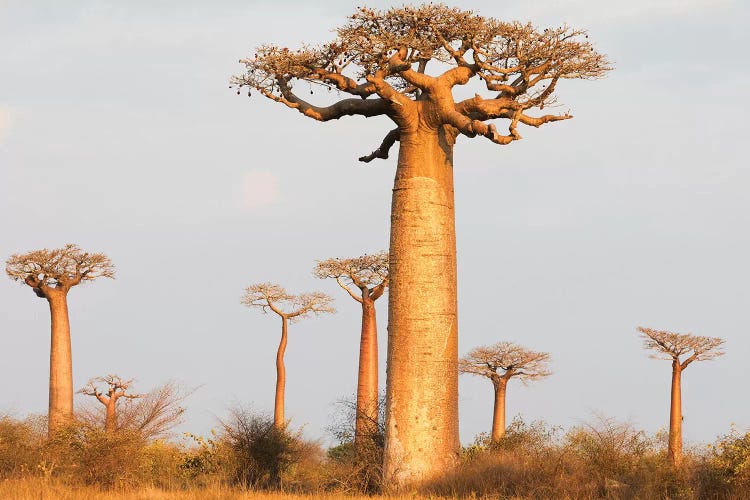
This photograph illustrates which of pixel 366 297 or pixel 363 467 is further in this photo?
pixel 366 297

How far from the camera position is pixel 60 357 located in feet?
72.4

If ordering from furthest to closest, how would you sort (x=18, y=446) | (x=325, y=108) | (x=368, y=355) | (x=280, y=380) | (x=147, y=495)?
(x=280, y=380) → (x=368, y=355) → (x=18, y=446) → (x=325, y=108) → (x=147, y=495)

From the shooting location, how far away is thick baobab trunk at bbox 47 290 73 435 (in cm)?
2175

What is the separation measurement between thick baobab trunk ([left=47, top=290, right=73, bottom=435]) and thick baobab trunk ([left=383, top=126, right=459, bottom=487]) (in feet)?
39.2

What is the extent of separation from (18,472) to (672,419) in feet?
52.1

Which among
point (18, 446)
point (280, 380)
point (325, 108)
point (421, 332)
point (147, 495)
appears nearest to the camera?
point (147, 495)

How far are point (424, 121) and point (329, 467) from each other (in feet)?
15.0

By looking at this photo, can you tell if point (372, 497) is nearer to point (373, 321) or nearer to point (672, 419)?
point (373, 321)

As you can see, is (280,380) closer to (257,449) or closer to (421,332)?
(257,449)

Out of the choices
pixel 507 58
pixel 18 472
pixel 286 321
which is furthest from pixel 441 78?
pixel 286 321

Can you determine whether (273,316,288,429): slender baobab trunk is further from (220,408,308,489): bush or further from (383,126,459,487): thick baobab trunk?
(383,126,459,487): thick baobab trunk

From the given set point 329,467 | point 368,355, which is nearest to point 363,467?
point 329,467

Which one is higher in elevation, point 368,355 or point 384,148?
point 384,148

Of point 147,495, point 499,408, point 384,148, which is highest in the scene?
point 384,148
